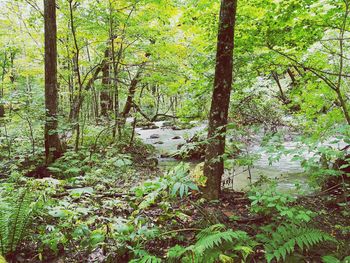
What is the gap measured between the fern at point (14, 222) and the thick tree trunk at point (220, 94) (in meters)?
2.54

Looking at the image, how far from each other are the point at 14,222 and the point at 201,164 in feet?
13.0

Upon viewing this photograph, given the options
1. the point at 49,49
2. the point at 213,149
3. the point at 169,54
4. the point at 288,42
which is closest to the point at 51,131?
the point at 49,49

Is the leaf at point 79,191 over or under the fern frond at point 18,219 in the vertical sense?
over

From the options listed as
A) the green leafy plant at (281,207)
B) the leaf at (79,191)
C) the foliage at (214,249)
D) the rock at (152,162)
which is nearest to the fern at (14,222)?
the leaf at (79,191)

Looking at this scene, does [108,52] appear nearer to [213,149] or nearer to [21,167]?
[21,167]

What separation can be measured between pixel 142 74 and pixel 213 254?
→ 8672 millimetres

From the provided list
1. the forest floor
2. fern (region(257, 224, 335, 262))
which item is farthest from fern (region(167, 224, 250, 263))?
the forest floor

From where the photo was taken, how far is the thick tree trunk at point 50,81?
684cm

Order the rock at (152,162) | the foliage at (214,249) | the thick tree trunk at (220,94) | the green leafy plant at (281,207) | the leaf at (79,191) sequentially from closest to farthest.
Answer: the foliage at (214,249), the green leafy plant at (281,207), the leaf at (79,191), the thick tree trunk at (220,94), the rock at (152,162)

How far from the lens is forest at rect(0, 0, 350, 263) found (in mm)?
2713

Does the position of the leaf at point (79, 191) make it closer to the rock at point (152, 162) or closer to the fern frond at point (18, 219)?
the fern frond at point (18, 219)

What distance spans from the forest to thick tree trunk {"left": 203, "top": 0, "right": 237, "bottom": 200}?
17 mm

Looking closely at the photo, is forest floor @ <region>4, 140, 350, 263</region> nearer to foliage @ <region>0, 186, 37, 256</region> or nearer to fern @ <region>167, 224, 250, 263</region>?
foliage @ <region>0, 186, 37, 256</region>

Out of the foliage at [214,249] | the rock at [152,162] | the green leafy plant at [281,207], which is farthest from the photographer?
the rock at [152,162]
